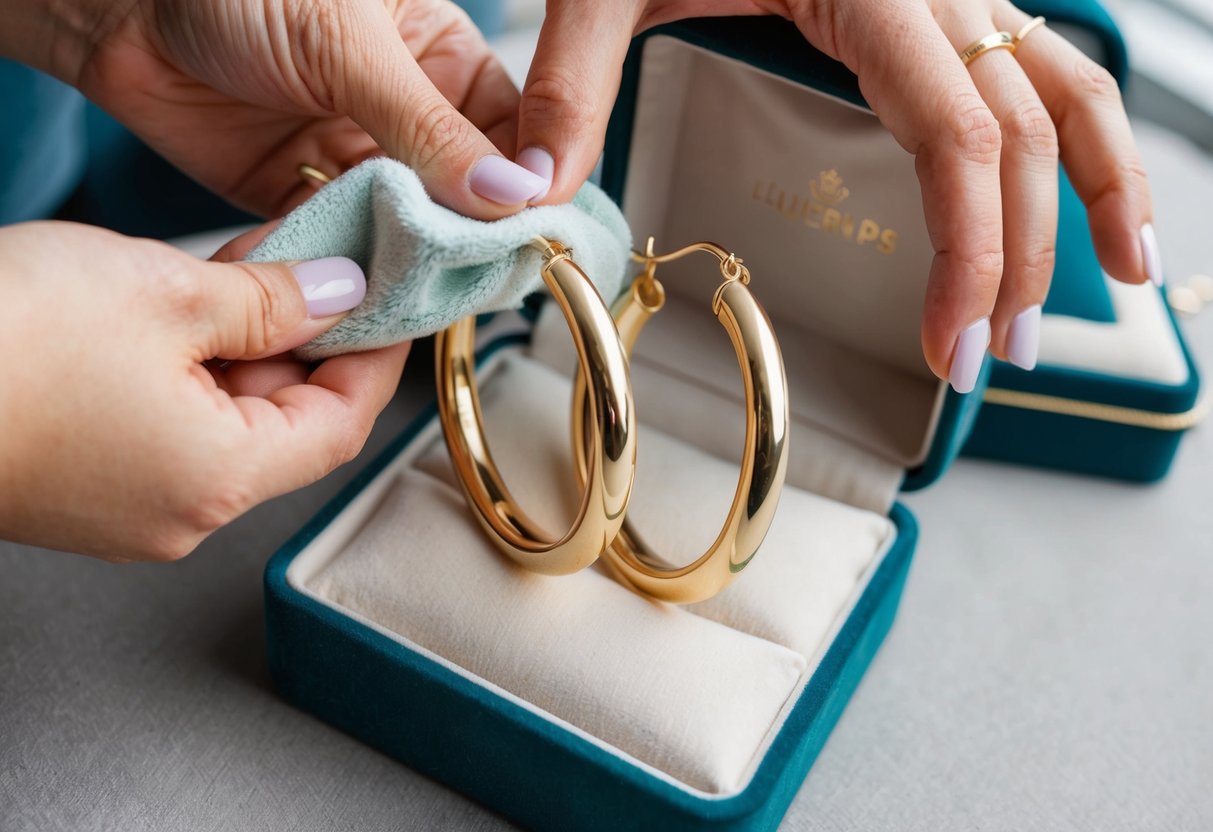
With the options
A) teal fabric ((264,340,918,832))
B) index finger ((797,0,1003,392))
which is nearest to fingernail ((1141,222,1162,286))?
index finger ((797,0,1003,392))

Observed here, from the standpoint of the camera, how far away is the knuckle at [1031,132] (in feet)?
1.86

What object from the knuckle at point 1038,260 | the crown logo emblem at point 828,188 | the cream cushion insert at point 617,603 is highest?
the knuckle at point 1038,260

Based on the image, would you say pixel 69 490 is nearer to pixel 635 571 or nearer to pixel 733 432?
pixel 635 571

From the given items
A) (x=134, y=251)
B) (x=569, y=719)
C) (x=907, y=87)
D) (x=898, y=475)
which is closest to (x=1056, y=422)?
(x=898, y=475)

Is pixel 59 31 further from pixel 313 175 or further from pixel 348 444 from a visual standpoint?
pixel 348 444

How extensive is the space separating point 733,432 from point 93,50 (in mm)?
426

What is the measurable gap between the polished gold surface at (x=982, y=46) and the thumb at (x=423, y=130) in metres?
0.25

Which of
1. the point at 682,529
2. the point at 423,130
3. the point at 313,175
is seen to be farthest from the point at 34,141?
the point at 682,529

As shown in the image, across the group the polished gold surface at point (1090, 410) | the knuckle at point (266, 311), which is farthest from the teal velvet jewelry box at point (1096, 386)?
the knuckle at point (266, 311)

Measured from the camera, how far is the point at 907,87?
531 millimetres

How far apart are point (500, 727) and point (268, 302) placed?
20cm

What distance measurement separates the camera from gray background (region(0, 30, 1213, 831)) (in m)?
0.53

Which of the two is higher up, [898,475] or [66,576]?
[898,475]

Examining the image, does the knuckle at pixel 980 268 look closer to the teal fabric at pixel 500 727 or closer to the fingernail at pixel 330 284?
the teal fabric at pixel 500 727
